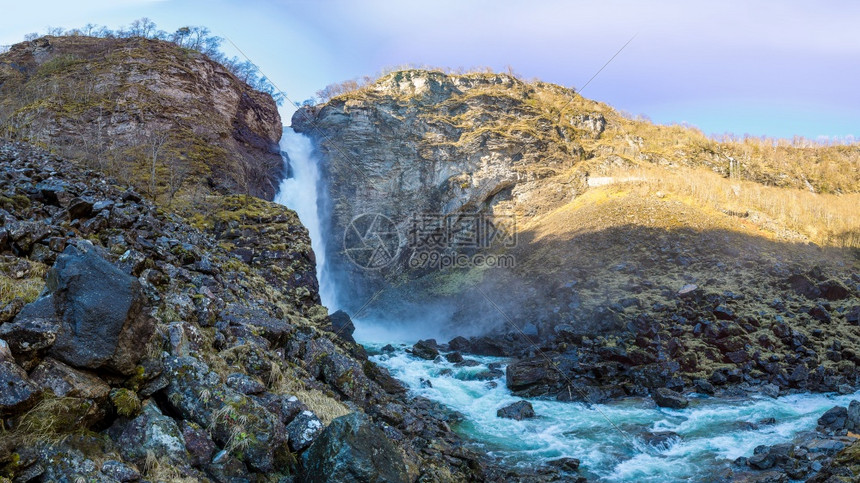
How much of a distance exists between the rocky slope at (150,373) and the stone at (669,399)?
979cm

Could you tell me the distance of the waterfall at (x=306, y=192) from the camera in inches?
1501

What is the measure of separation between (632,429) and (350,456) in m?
12.5

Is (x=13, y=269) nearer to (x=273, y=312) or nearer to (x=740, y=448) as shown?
(x=273, y=312)

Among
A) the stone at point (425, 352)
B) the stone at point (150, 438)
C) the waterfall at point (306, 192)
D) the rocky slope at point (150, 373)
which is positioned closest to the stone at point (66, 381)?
the rocky slope at point (150, 373)

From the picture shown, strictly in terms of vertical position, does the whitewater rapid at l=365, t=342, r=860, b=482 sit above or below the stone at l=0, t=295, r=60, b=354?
below

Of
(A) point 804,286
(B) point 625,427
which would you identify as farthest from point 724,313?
(B) point 625,427

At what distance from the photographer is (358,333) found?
120 ft

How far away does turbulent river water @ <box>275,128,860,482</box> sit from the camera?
1244 cm

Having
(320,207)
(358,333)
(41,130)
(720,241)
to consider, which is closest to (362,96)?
(320,207)

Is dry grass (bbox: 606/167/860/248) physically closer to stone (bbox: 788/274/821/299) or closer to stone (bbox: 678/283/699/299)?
stone (bbox: 788/274/821/299)

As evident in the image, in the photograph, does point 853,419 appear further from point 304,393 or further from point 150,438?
point 150,438

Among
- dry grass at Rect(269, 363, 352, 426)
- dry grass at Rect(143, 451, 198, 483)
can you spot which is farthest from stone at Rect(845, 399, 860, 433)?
dry grass at Rect(143, 451, 198, 483)

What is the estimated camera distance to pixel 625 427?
48.9ft

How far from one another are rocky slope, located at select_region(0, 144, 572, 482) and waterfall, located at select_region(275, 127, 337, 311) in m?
27.3
